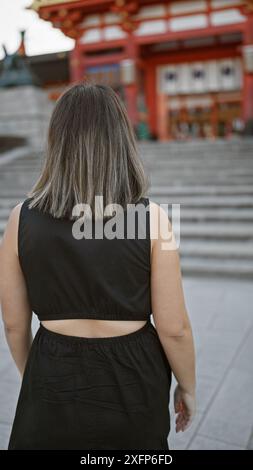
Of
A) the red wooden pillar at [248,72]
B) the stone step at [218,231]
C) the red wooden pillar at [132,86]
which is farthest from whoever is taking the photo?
the red wooden pillar at [132,86]

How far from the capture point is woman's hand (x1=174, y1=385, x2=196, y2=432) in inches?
59.1

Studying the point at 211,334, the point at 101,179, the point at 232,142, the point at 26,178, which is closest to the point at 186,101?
the point at 232,142

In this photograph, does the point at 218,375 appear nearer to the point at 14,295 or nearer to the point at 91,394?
the point at 91,394

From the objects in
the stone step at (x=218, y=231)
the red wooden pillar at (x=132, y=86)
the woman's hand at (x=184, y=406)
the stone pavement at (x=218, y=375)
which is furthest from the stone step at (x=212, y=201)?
the red wooden pillar at (x=132, y=86)

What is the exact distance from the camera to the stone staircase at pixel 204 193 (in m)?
5.82

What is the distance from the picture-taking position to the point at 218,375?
313 centimetres

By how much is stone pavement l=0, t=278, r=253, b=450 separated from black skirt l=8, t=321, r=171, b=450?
1.21 metres

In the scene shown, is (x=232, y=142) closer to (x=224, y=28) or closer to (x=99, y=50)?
(x=224, y=28)

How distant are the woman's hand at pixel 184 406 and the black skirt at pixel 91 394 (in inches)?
6.9

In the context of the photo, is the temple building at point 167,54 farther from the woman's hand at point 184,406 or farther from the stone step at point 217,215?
the woman's hand at point 184,406

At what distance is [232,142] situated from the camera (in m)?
9.48

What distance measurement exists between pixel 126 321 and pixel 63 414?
0.34 meters

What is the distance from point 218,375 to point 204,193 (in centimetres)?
453

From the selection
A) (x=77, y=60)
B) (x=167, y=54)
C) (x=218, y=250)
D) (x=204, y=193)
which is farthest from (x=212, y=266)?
(x=167, y=54)
